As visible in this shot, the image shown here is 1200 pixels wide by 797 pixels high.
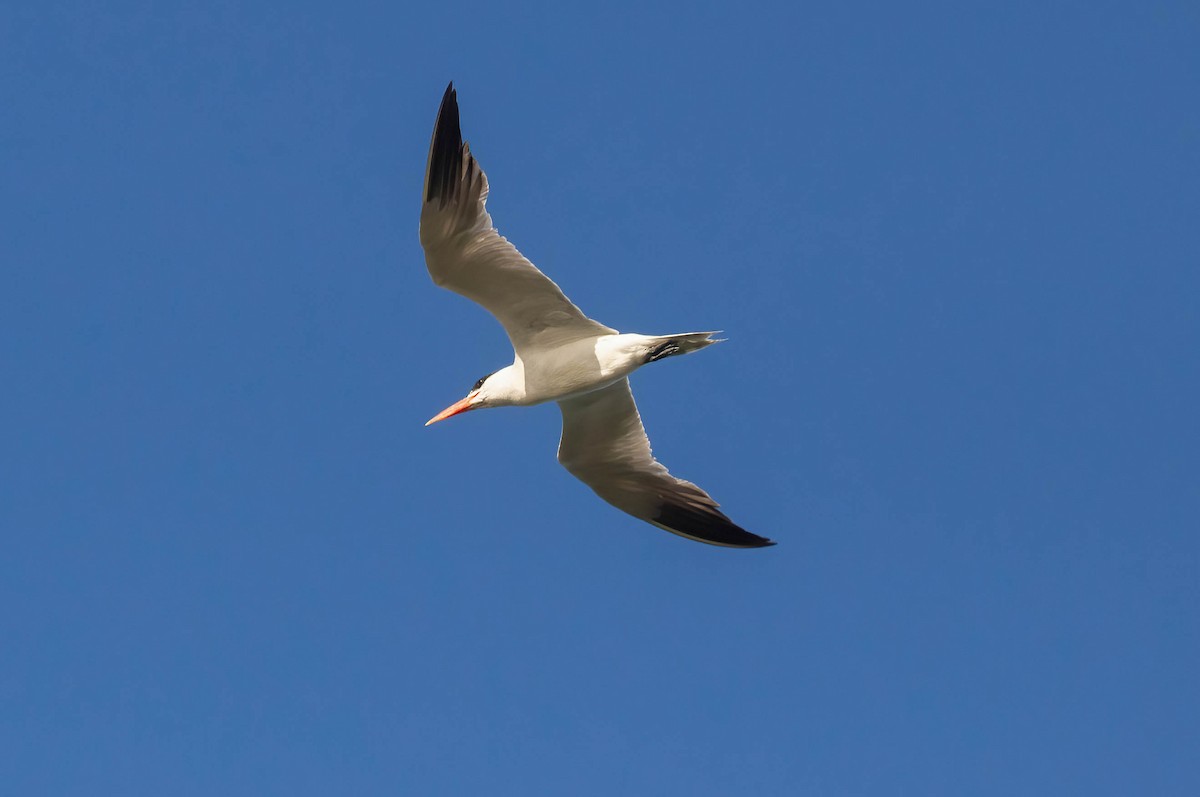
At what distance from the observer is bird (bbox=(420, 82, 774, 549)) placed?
13.0 meters

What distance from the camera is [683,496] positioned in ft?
50.8

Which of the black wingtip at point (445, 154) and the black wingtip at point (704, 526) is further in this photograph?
the black wingtip at point (704, 526)

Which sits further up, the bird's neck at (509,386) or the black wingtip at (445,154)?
the black wingtip at (445,154)

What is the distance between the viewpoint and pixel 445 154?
1290 cm

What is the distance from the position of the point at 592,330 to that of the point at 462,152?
2.14m

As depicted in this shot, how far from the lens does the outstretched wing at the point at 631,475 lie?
15195mm

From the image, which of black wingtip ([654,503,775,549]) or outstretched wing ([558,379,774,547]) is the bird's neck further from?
black wingtip ([654,503,775,549])

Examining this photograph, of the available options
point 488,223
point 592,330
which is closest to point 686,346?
point 592,330

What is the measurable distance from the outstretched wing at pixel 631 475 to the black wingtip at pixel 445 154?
119 inches

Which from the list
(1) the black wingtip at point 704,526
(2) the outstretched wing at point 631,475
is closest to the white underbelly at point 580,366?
(2) the outstretched wing at point 631,475

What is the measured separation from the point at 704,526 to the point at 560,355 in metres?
2.65

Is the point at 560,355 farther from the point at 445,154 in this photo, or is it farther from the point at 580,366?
the point at 445,154

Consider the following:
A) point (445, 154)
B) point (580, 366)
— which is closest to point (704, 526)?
point (580, 366)

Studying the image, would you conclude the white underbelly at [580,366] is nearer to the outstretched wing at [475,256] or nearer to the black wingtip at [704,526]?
the outstretched wing at [475,256]
